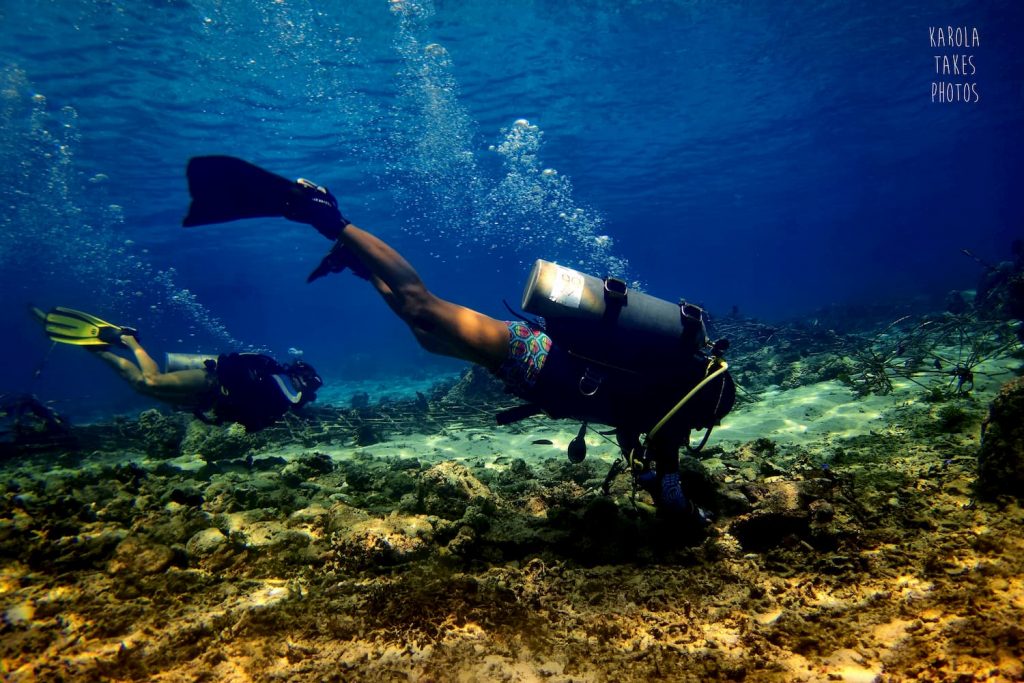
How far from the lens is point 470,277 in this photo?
8356 centimetres

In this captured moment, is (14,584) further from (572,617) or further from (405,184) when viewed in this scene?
(405,184)

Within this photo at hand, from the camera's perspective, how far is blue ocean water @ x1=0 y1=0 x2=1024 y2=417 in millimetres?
15117

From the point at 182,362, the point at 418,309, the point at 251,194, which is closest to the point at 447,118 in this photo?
the point at 182,362

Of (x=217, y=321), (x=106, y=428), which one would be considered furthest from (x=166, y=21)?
(x=217, y=321)

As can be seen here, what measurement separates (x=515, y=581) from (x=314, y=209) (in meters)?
3.51

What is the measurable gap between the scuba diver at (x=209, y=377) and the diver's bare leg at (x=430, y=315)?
3539mm

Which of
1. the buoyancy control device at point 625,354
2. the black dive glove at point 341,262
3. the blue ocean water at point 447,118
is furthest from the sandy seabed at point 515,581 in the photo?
the blue ocean water at point 447,118

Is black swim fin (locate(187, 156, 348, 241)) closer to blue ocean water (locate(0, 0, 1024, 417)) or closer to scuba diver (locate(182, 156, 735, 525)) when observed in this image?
scuba diver (locate(182, 156, 735, 525))

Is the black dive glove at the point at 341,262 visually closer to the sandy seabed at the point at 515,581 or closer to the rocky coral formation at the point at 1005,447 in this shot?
the sandy seabed at the point at 515,581

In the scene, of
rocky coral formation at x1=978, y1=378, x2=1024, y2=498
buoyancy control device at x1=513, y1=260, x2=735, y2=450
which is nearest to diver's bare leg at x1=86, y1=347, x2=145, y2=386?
buoyancy control device at x1=513, y1=260, x2=735, y2=450

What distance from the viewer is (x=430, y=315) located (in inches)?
146

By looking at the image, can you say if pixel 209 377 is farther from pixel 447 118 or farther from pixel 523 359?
pixel 447 118

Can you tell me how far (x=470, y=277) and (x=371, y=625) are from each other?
82978mm

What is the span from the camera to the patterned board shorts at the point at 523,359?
361 cm
